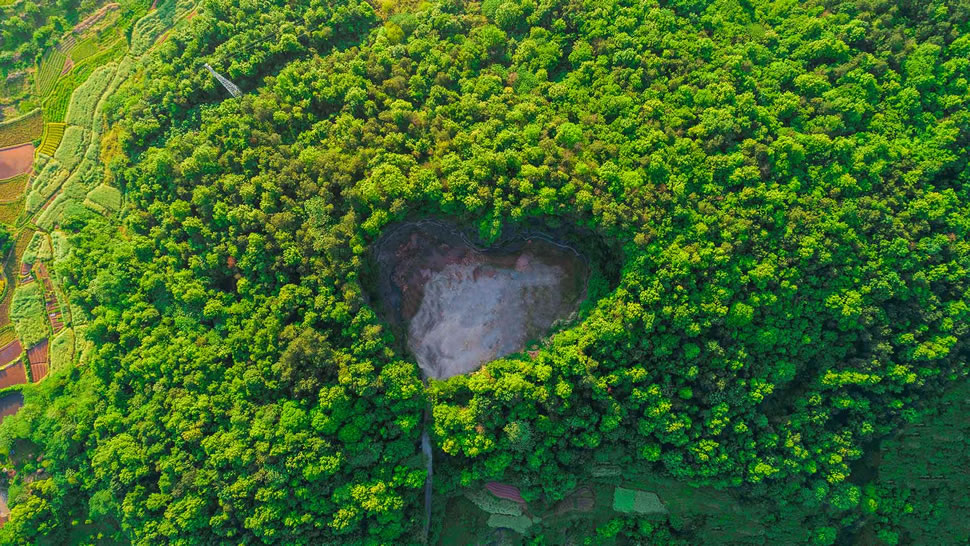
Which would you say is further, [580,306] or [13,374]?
[13,374]

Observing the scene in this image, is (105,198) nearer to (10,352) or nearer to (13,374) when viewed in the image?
(10,352)

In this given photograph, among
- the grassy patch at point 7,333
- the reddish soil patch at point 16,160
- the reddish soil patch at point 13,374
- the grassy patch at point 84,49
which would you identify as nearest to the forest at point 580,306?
the reddish soil patch at point 13,374

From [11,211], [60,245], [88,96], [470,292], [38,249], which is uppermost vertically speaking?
[88,96]

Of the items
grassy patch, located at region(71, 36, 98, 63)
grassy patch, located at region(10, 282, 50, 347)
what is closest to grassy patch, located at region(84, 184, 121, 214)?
grassy patch, located at region(10, 282, 50, 347)

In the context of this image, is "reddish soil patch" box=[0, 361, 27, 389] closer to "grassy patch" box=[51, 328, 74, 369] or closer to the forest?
"grassy patch" box=[51, 328, 74, 369]

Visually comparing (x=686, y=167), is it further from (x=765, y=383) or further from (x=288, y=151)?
(x=288, y=151)

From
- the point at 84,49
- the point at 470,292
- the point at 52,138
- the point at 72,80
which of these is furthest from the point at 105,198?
the point at 470,292
